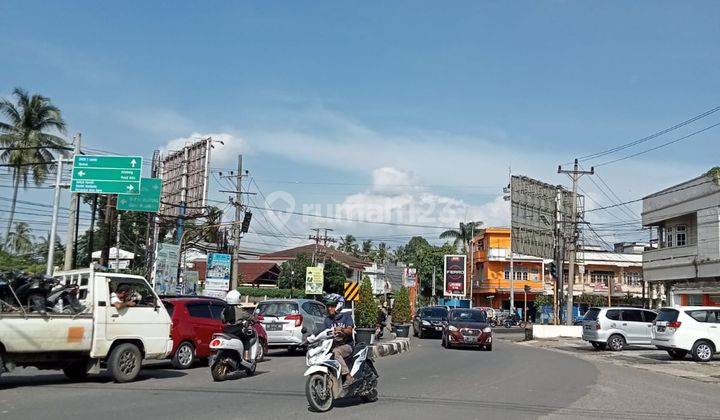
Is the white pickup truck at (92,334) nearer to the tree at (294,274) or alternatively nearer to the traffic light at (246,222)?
the traffic light at (246,222)

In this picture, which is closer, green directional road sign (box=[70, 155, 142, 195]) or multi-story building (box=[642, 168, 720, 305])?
green directional road sign (box=[70, 155, 142, 195])

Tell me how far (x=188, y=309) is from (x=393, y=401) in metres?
7.06

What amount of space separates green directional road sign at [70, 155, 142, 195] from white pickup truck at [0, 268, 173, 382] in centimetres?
1113

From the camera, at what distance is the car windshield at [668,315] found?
22.6 m

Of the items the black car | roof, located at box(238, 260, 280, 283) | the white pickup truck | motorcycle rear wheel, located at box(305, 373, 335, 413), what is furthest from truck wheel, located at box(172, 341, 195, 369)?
roof, located at box(238, 260, 280, 283)

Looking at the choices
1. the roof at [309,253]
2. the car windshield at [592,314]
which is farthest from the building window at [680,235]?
the roof at [309,253]

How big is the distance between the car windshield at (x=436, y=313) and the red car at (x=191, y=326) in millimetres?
21502

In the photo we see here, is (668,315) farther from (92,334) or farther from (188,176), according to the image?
(188,176)

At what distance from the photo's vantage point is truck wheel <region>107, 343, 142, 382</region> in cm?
1305

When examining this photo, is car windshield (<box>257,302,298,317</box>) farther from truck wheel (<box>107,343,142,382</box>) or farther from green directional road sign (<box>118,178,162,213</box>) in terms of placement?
green directional road sign (<box>118,178,162,213</box>)

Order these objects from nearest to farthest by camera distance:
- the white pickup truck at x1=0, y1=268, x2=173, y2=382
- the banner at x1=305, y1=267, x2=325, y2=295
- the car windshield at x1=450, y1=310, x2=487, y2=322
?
the white pickup truck at x1=0, y1=268, x2=173, y2=382, the car windshield at x1=450, y1=310, x2=487, y2=322, the banner at x1=305, y1=267, x2=325, y2=295

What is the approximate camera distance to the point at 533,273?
7700 cm

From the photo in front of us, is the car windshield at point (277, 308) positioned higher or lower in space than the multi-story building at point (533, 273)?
lower

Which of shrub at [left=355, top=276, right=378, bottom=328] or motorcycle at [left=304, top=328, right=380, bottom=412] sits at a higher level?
shrub at [left=355, top=276, right=378, bottom=328]
